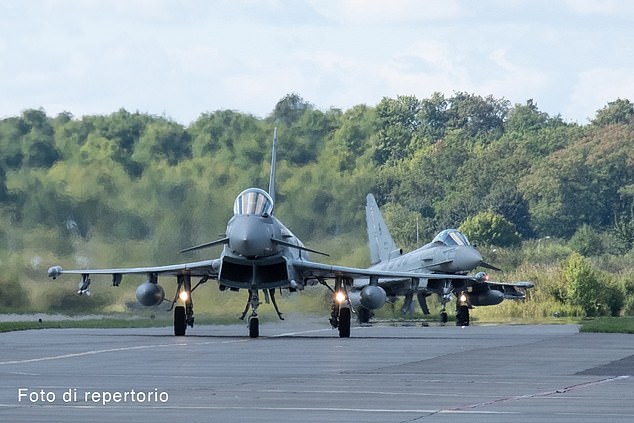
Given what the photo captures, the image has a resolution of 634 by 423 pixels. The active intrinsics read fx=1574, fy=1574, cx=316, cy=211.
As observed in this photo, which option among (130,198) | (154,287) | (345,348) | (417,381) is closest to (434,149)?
(130,198)

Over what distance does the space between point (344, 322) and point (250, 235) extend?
3.42 metres

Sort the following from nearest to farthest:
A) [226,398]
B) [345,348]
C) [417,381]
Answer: [226,398]
[417,381]
[345,348]

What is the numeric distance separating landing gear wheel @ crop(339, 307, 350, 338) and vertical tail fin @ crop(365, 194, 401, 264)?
43.8 feet

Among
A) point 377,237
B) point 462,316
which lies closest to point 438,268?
point 462,316

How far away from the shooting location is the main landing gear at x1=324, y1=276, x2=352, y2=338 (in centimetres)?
3192

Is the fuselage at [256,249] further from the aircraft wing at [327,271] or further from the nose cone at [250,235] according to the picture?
the aircraft wing at [327,271]

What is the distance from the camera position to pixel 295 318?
139ft

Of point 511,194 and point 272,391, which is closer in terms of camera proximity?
point 272,391

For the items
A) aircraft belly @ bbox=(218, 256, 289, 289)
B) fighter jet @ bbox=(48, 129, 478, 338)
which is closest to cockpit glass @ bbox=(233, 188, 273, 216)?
fighter jet @ bbox=(48, 129, 478, 338)

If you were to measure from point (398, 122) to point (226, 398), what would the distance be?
83074 mm

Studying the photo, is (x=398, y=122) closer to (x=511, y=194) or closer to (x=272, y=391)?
(x=511, y=194)

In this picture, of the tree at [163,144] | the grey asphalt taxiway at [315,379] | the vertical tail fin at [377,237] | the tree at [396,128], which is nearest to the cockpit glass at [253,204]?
the grey asphalt taxiway at [315,379]

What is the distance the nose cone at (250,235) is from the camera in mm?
29672

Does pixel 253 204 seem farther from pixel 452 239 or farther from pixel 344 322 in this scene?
pixel 452 239
